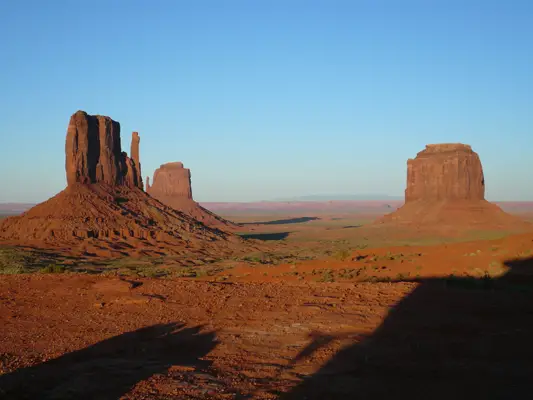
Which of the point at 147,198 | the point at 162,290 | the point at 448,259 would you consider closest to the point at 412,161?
the point at 147,198

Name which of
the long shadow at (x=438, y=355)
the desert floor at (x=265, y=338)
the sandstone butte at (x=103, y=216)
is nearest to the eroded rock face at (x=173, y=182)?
the sandstone butte at (x=103, y=216)

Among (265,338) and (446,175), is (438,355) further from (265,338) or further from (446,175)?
(446,175)

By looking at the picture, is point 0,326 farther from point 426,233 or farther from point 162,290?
point 426,233

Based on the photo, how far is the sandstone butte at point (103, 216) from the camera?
49250mm

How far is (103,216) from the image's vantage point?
54.3 meters

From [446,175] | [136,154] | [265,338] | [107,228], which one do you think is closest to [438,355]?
[265,338]

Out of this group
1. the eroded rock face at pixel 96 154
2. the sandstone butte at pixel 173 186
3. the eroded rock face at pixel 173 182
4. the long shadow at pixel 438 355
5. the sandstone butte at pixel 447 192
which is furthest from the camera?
the eroded rock face at pixel 173 182

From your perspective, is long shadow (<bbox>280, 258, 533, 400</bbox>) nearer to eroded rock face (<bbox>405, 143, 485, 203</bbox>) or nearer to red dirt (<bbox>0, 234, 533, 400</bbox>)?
red dirt (<bbox>0, 234, 533, 400</bbox>)

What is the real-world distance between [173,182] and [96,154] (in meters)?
61.2

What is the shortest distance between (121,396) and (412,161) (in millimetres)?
95926

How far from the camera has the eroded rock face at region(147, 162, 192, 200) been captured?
403 feet

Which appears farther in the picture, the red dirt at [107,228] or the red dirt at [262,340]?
the red dirt at [107,228]

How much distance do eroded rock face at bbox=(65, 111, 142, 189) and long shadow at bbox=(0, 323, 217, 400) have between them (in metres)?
54.1

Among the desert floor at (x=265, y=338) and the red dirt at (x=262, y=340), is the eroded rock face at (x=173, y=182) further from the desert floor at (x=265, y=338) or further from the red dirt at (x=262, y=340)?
the red dirt at (x=262, y=340)
